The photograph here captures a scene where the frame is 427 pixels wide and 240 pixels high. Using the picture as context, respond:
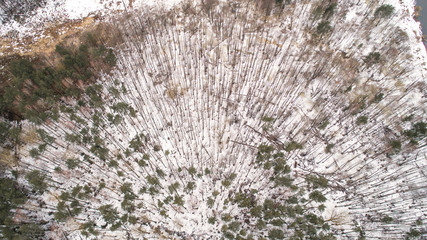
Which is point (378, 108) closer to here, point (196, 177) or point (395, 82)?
point (395, 82)

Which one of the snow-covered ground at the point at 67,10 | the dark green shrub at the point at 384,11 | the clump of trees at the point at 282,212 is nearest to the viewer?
the clump of trees at the point at 282,212

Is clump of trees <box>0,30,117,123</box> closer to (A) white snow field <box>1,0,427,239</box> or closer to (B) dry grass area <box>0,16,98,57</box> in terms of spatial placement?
(A) white snow field <box>1,0,427,239</box>

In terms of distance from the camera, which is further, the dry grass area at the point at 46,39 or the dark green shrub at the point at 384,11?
the dry grass area at the point at 46,39

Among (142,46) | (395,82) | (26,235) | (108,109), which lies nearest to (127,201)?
(26,235)

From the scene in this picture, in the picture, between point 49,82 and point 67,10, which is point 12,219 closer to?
point 49,82

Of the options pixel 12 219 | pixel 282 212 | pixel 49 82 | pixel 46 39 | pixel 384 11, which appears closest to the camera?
pixel 282 212

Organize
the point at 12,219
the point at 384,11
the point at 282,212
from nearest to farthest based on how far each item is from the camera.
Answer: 1. the point at 282,212
2. the point at 12,219
3. the point at 384,11

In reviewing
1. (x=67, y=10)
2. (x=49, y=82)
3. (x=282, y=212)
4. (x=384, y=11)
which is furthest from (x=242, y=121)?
(x=67, y=10)

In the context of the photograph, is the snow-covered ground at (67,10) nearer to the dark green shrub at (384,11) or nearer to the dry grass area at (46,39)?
the dry grass area at (46,39)

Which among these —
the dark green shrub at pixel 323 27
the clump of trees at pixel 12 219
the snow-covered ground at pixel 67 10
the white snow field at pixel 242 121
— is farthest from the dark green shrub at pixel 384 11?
the clump of trees at pixel 12 219
